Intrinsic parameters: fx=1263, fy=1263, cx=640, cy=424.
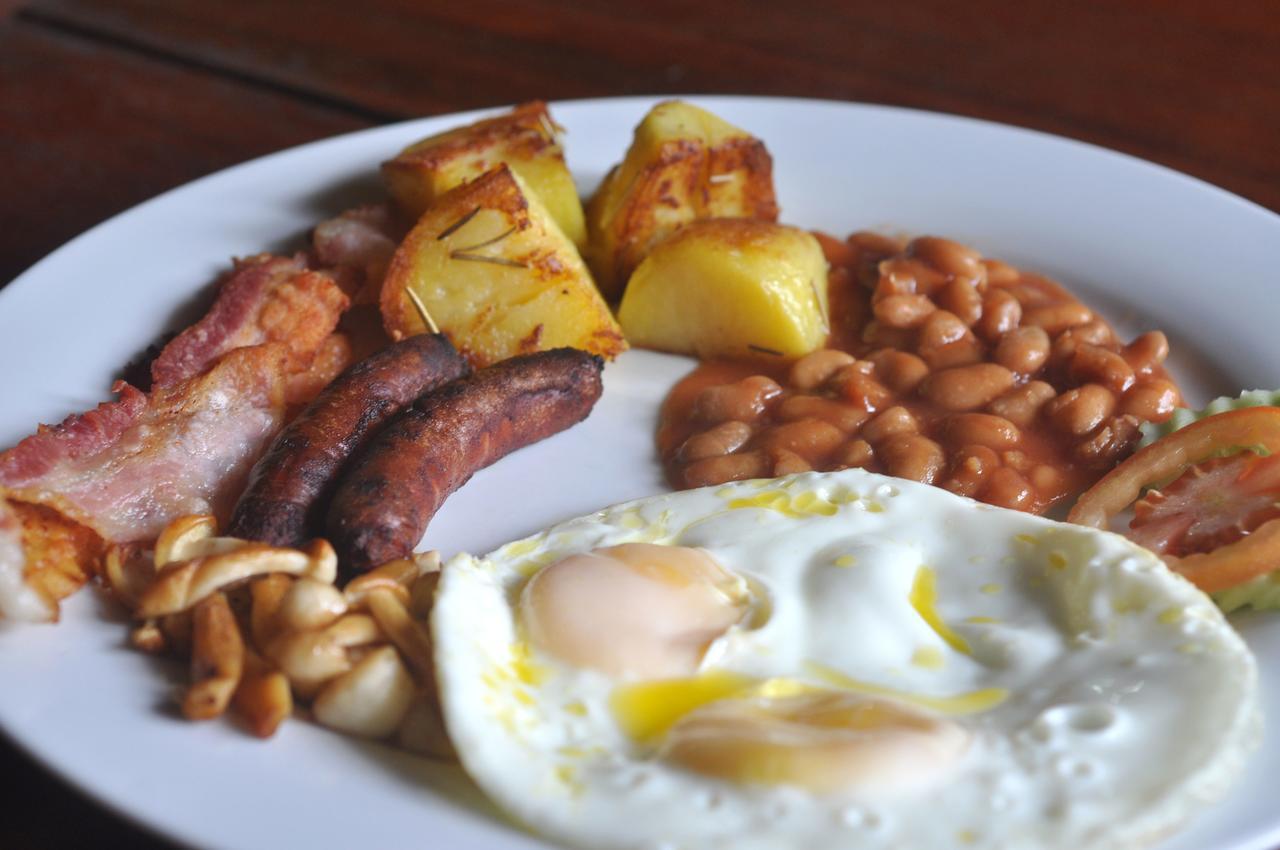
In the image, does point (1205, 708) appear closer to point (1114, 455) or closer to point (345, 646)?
point (1114, 455)

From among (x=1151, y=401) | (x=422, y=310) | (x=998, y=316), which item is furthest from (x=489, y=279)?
(x=1151, y=401)

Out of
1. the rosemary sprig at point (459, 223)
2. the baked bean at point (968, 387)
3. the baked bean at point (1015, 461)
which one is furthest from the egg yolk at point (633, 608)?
the rosemary sprig at point (459, 223)

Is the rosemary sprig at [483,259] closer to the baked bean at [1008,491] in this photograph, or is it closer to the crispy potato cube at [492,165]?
the crispy potato cube at [492,165]

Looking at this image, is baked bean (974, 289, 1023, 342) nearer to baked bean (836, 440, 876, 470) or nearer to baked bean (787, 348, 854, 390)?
baked bean (787, 348, 854, 390)

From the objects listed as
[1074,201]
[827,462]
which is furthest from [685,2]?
[827,462]

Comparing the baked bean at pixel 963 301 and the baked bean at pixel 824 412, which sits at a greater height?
the baked bean at pixel 963 301

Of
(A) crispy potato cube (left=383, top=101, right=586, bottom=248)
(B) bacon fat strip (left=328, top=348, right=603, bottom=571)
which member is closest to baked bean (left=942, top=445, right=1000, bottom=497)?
(B) bacon fat strip (left=328, top=348, right=603, bottom=571)
